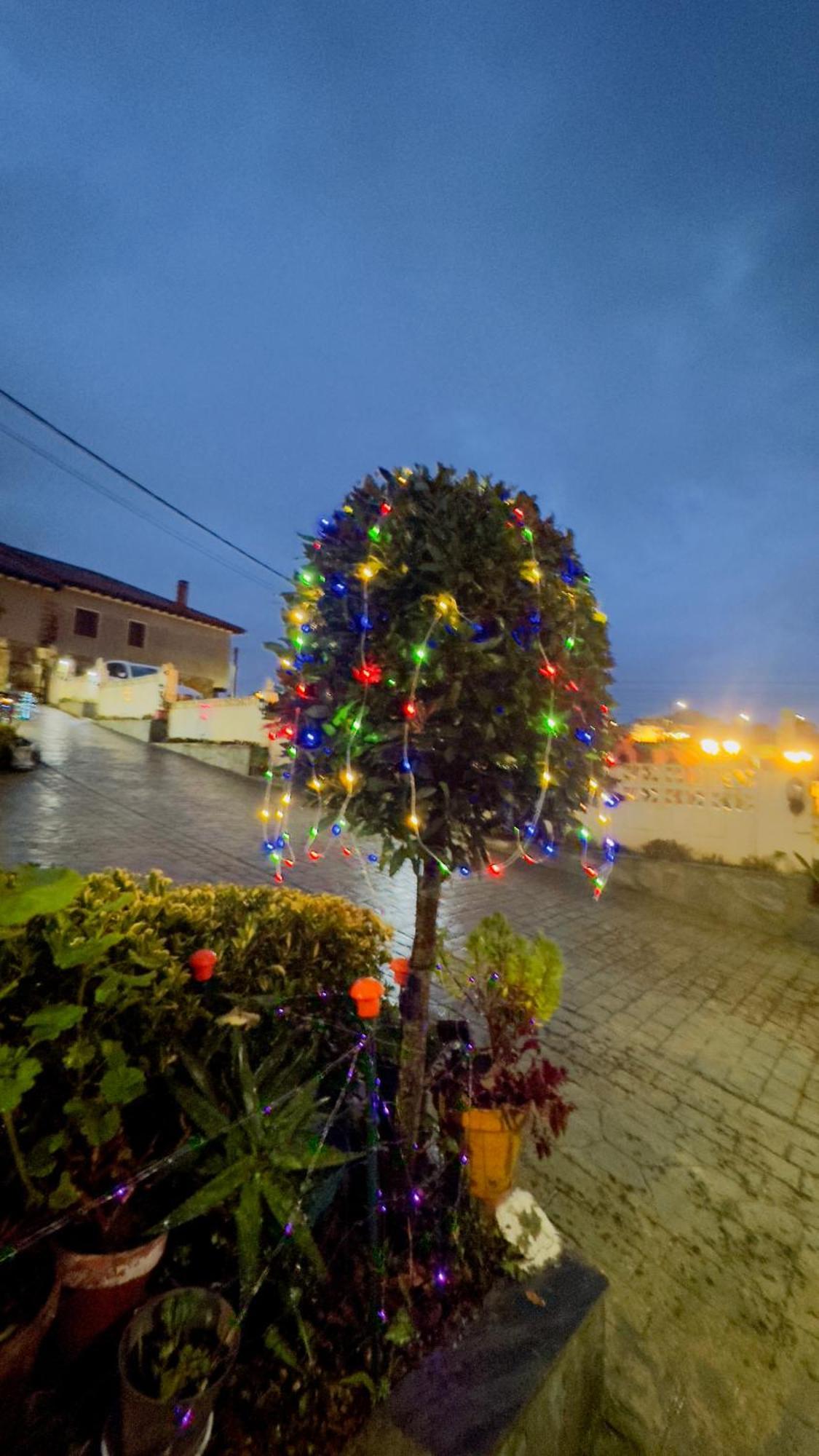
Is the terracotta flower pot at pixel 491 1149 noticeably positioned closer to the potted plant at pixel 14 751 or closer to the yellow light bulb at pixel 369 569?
the yellow light bulb at pixel 369 569

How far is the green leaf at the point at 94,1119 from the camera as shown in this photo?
5.27ft

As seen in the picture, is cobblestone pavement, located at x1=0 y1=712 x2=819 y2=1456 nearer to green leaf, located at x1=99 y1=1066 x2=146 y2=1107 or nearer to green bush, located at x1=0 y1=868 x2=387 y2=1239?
green bush, located at x1=0 y1=868 x2=387 y2=1239

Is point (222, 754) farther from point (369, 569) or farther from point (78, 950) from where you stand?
point (78, 950)

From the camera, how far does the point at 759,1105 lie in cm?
376

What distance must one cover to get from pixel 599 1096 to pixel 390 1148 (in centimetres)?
199

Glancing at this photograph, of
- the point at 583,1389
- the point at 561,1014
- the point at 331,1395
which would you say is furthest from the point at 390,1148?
Result: the point at 561,1014

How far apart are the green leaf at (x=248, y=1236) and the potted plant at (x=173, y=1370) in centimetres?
9

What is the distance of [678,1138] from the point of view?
3.40m

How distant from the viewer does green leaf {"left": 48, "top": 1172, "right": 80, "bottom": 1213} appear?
1.50 metres

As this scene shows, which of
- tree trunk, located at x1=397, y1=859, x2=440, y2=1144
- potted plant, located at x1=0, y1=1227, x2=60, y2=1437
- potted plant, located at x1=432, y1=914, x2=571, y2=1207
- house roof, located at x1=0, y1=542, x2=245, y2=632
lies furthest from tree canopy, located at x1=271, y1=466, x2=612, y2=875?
house roof, located at x1=0, y1=542, x2=245, y2=632

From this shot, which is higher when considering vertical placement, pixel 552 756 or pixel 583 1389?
pixel 552 756

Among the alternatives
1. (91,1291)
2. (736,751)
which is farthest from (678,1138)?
(736,751)

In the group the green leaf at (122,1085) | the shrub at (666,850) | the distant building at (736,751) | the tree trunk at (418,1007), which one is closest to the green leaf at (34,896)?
the green leaf at (122,1085)

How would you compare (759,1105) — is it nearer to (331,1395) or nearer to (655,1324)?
(655,1324)
